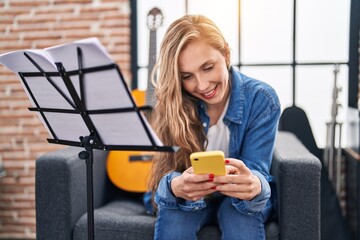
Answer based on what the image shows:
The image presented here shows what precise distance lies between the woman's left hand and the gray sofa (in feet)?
0.86

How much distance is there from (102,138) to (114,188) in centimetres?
102

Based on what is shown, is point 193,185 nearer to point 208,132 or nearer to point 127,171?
point 208,132

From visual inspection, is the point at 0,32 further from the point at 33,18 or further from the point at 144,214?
the point at 144,214

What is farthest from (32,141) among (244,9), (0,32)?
(244,9)

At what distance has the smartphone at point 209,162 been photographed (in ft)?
4.00

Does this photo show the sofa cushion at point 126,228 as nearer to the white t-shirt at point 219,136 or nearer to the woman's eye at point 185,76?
the white t-shirt at point 219,136

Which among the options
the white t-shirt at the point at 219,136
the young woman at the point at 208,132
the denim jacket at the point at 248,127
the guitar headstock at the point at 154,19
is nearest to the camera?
the young woman at the point at 208,132

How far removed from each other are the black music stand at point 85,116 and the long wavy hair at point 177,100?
14.3 inches

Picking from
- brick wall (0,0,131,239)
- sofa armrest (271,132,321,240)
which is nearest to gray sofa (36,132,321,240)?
sofa armrest (271,132,321,240)

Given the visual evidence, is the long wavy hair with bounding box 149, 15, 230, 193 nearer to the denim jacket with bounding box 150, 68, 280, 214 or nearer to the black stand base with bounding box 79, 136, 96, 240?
the denim jacket with bounding box 150, 68, 280, 214

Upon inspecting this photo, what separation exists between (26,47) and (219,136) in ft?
5.83

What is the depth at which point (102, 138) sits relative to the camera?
136 cm

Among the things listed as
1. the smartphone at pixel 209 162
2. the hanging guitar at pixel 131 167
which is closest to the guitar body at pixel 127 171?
the hanging guitar at pixel 131 167

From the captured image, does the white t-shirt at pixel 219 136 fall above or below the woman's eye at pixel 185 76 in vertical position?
below
